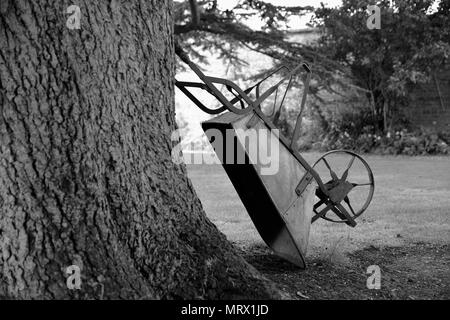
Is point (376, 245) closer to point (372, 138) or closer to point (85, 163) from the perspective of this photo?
point (85, 163)

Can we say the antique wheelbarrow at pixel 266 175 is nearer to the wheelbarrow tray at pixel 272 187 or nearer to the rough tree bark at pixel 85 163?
the wheelbarrow tray at pixel 272 187

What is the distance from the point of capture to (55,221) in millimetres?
2602

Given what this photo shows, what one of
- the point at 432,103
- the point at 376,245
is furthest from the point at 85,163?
the point at 432,103

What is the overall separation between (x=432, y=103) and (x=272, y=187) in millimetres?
13628

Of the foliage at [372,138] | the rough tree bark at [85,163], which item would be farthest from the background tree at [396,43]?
the rough tree bark at [85,163]

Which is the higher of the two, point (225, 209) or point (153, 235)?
point (153, 235)

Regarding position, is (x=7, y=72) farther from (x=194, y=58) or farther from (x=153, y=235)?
(x=194, y=58)

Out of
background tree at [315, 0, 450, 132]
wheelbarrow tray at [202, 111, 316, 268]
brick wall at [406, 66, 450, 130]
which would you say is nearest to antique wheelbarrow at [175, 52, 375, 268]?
wheelbarrow tray at [202, 111, 316, 268]

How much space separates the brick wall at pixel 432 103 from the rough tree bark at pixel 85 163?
13868mm

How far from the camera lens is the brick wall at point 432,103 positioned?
51.2 feet
